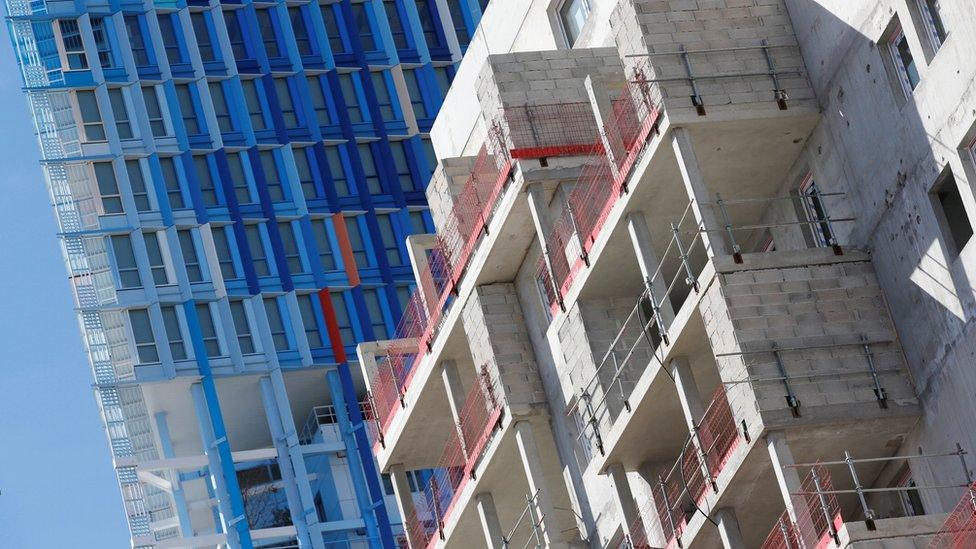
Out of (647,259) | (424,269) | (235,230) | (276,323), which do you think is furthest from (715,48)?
(235,230)

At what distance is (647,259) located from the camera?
39906 millimetres

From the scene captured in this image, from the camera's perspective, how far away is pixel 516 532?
160ft

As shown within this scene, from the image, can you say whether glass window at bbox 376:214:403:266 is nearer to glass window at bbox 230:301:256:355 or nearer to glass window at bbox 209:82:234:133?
glass window at bbox 230:301:256:355

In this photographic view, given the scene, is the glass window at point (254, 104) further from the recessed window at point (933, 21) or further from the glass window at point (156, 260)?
the recessed window at point (933, 21)

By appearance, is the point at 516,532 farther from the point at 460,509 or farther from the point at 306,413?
the point at 306,413

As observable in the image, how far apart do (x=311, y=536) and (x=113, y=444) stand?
8.52m

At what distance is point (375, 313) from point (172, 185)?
31.5 feet

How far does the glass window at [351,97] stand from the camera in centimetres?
9262

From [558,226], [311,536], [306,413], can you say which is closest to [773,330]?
[558,226]

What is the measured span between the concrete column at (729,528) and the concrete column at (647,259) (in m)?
3.60

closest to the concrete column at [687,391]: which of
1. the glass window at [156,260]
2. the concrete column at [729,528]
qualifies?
the concrete column at [729,528]

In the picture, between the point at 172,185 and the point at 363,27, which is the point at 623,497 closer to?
the point at 172,185

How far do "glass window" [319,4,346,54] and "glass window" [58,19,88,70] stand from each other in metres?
10.7

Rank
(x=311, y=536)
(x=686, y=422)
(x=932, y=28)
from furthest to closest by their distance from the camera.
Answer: (x=311, y=536) → (x=686, y=422) → (x=932, y=28)
